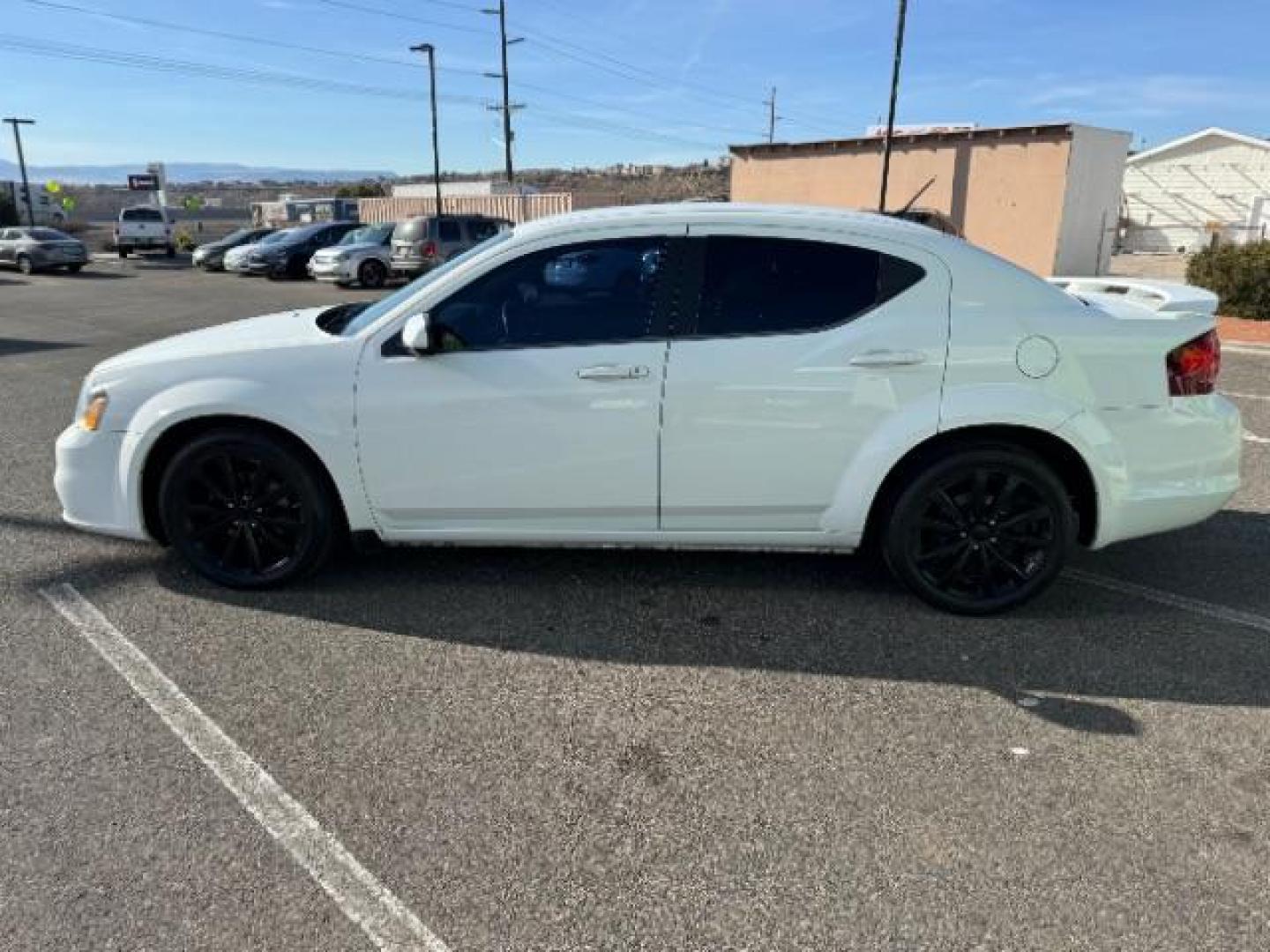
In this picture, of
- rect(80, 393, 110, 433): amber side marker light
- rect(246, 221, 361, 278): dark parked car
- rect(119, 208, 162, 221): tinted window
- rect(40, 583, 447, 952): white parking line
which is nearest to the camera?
rect(40, 583, 447, 952): white parking line

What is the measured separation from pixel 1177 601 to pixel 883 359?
1.80m

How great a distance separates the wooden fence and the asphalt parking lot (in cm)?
2546

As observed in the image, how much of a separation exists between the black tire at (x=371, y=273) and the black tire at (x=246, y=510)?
1916 centimetres

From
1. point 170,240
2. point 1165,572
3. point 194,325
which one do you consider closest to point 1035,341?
point 1165,572

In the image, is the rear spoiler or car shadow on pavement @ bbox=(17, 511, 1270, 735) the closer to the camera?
car shadow on pavement @ bbox=(17, 511, 1270, 735)

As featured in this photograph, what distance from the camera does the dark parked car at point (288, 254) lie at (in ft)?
80.5

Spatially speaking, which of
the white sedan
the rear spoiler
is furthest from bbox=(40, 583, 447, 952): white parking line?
the rear spoiler

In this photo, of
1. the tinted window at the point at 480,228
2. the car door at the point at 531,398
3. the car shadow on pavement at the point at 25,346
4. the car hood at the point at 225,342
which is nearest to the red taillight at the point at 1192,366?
the car door at the point at 531,398

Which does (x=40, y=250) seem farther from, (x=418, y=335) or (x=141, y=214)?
(x=418, y=335)

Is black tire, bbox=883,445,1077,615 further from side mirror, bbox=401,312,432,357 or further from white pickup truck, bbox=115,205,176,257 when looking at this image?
white pickup truck, bbox=115,205,176,257

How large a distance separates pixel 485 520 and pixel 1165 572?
126 inches

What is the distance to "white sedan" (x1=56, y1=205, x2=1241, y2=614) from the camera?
3592 mm

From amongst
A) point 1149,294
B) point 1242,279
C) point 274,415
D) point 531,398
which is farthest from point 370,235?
point 1149,294

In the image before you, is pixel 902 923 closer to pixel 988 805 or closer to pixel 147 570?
pixel 988 805
